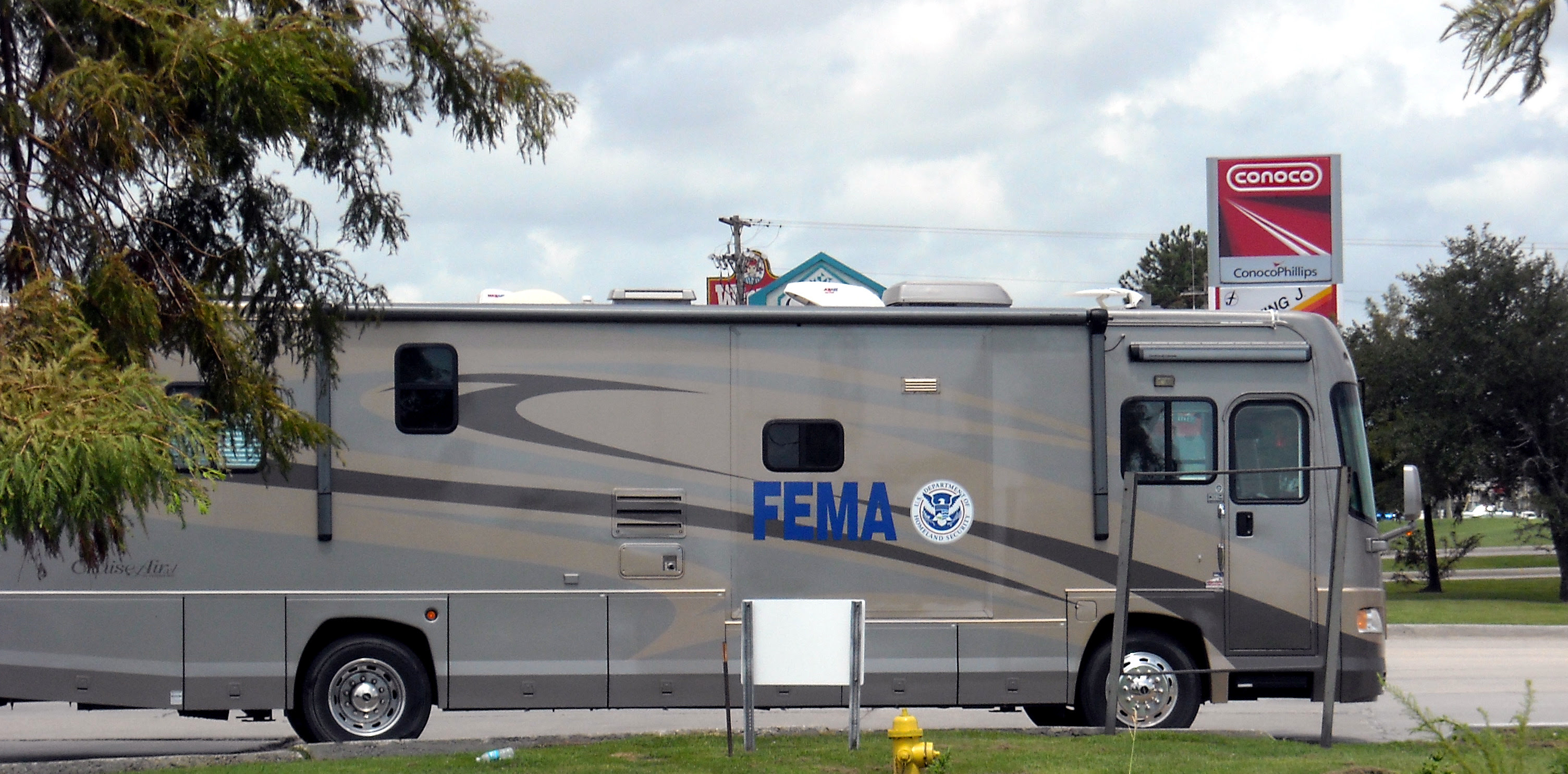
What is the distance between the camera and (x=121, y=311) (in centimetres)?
624

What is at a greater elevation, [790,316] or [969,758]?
[790,316]

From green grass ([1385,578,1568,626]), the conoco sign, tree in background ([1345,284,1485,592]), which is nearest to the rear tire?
the conoco sign

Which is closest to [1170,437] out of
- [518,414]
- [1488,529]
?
[518,414]

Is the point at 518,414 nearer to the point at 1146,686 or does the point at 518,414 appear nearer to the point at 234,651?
the point at 234,651

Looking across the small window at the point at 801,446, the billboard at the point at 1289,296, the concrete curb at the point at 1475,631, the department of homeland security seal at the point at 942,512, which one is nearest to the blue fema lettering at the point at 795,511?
the small window at the point at 801,446

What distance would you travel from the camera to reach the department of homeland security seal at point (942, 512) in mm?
10586

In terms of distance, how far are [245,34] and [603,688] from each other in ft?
18.2

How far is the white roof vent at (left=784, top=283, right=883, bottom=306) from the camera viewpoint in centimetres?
1110

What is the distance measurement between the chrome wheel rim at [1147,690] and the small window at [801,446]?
8.50 ft

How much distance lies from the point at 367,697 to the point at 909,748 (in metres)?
4.62

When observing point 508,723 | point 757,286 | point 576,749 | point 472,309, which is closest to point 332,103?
point 472,309

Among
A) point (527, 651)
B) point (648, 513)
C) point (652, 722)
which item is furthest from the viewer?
point (652, 722)

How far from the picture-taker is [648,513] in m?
10.5

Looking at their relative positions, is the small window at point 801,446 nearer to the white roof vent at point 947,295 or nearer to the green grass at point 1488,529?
the white roof vent at point 947,295
